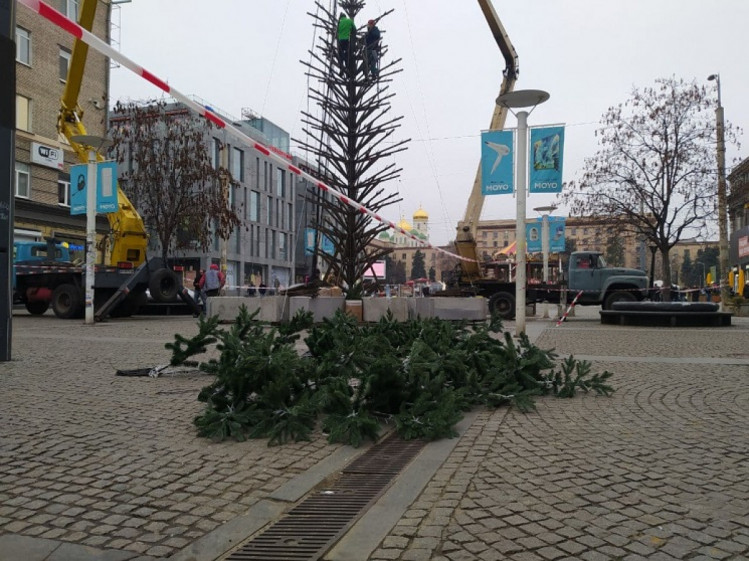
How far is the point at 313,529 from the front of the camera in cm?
304

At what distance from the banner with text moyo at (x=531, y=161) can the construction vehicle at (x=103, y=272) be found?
34.5ft

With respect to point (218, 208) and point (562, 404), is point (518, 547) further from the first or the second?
point (218, 208)

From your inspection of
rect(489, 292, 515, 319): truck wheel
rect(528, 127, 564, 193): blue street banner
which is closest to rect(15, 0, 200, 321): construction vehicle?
rect(489, 292, 515, 319): truck wheel

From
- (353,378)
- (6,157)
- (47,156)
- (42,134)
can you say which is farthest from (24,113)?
(353,378)

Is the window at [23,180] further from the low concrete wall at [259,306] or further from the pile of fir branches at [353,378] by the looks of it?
the pile of fir branches at [353,378]

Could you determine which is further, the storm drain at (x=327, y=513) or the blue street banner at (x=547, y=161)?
the blue street banner at (x=547, y=161)

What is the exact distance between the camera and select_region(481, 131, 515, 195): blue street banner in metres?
13.3

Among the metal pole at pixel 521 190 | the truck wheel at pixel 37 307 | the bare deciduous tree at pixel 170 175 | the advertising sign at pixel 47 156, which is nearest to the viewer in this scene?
the metal pole at pixel 521 190

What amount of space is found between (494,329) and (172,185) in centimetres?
2286

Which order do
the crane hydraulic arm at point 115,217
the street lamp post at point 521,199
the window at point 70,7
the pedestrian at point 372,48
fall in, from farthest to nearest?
the window at point 70,7, the crane hydraulic arm at point 115,217, the street lamp post at point 521,199, the pedestrian at point 372,48

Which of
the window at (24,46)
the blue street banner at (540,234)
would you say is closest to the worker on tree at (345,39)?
the blue street banner at (540,234)

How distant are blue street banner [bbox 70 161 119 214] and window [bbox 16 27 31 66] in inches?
670

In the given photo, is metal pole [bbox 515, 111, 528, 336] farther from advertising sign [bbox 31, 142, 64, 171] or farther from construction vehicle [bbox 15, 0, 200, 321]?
advertising sign [bbox 31, 142, 64, 171]

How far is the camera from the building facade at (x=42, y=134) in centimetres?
2970
